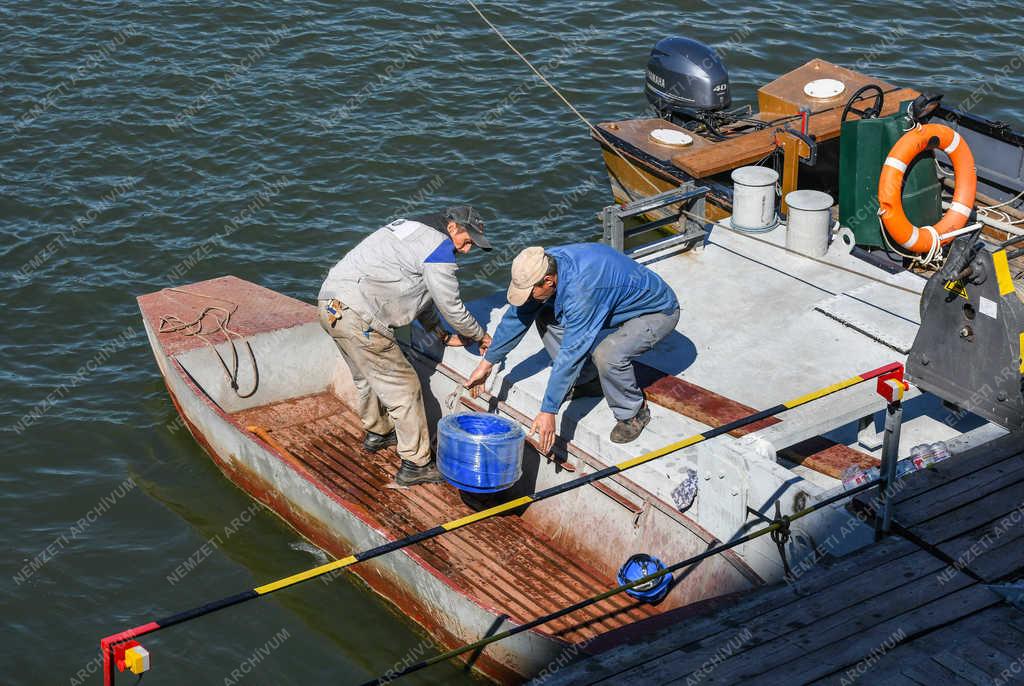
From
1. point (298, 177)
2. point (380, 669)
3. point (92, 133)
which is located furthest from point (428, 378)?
point (92, 133)

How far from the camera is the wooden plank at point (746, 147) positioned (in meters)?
12.4

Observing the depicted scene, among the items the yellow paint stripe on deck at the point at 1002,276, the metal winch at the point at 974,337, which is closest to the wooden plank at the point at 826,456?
the metal winch at the point at 974,337

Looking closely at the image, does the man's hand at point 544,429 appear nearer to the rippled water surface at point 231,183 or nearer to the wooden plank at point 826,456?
the wooden plank at point 826,456

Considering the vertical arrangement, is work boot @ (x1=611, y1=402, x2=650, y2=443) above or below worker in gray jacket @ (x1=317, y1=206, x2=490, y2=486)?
below

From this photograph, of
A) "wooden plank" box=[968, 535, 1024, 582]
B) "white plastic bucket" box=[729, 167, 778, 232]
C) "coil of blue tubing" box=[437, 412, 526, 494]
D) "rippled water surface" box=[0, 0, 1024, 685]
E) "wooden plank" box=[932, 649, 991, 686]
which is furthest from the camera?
"white plastic bucket" box=[729, 167, 778, 232]

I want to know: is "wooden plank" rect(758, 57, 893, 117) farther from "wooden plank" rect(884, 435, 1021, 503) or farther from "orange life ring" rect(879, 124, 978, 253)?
"wooden plank" rect(884, 435, 1021, 503)

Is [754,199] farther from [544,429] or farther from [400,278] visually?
[544,429]

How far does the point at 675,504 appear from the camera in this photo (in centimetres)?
795

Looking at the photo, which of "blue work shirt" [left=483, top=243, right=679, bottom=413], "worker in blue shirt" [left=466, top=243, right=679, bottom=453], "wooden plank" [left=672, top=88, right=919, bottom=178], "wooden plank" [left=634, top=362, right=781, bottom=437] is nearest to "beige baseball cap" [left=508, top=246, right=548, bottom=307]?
"worker in blue shirt" [left=466, top=243, right=679, bottom=453]

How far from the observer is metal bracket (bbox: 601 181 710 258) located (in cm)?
1036

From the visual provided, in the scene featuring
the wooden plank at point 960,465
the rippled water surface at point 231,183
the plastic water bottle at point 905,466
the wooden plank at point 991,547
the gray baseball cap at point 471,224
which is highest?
the gray baseball cap at point 471,224

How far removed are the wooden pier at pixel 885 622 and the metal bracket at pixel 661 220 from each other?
4293mm

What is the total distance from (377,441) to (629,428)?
2.46 metres

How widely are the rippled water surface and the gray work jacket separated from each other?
2.23 m
